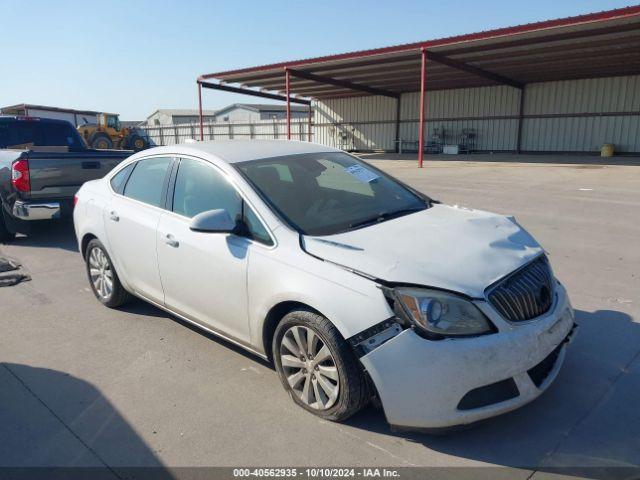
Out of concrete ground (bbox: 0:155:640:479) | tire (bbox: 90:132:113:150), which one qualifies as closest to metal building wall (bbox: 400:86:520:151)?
tire (bbox: 90:132:113:150)

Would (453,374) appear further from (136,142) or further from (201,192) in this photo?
(136,142)

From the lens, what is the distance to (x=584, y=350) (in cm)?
361

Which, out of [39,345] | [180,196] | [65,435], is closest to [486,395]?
[65,435]

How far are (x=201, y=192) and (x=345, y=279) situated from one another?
1584mm

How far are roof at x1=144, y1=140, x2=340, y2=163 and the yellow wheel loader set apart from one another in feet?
106

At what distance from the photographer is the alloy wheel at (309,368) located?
2.85 meters

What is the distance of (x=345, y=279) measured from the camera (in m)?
2.70

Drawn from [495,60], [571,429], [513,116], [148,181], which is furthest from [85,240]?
[513,116]

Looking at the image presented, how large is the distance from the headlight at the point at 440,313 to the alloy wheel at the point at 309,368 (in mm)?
544

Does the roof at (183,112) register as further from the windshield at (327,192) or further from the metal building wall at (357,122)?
the windshield at (327,192)

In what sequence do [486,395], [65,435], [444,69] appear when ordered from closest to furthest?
[486,395] < [65,435] < [444,69]

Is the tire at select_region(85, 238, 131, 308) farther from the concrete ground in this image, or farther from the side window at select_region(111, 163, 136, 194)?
the side window at select_region(111, 163, 136, 194)

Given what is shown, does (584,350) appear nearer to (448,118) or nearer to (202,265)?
(202,265)

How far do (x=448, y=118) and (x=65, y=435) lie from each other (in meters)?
32.0
